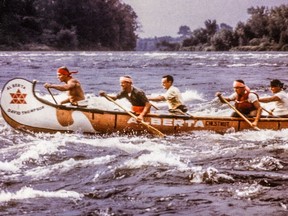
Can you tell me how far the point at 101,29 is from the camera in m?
109

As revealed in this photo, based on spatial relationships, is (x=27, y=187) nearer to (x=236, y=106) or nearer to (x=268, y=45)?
(x=236, y=106)

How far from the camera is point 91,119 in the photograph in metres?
11.5

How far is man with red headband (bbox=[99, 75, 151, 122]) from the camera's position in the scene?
445 inches

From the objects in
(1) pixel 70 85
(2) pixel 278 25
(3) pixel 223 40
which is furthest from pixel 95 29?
(1) pixel 70 85

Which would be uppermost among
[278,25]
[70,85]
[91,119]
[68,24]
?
[278,25]

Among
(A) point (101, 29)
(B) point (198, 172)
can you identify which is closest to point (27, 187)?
(B) point (198, 172)

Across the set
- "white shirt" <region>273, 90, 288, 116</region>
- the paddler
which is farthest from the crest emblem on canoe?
"white shirt" <region>273, 90, 288, 116</region>

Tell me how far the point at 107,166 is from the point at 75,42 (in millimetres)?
90923

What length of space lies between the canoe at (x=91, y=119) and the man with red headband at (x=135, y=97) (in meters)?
0.19

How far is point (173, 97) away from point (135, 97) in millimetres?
1032

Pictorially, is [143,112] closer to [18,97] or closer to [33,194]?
[18,97]

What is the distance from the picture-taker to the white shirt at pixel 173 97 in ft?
39.4

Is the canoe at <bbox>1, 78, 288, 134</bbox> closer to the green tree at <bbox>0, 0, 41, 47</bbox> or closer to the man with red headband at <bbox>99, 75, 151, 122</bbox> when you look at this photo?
the man with red headband at <bbox>99, 75, 151, 122</bbox>

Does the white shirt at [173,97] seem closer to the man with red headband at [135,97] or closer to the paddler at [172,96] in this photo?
the paddler at [172,96]
